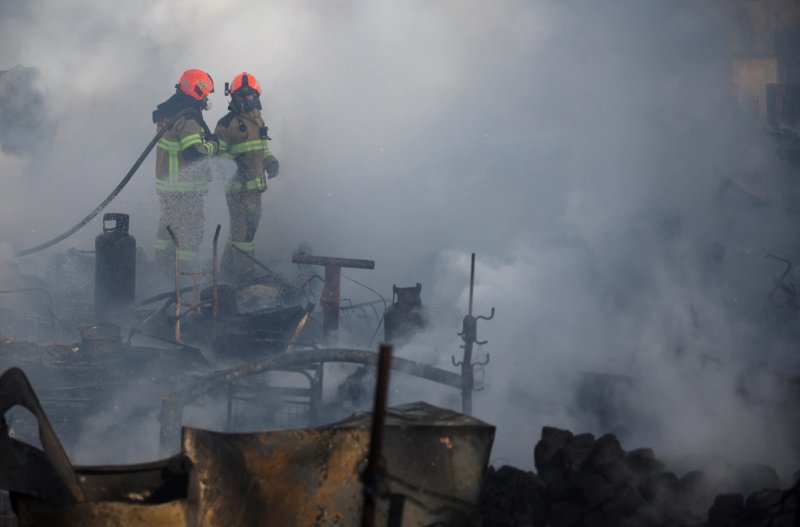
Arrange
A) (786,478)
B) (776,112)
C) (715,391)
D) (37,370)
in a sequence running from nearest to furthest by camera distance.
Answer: (786,478)
(715,391)
(37,370)
(776,112)

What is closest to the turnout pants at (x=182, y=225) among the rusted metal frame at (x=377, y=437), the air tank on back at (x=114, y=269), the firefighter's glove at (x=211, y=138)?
the firefighter's glove at (x=211, y=138)

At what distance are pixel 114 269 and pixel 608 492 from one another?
20.6 ft

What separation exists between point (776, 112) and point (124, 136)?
13180mm

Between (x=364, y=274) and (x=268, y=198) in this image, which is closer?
(x=364, y=274)

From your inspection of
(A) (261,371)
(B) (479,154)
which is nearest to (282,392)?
(A) (261,371)

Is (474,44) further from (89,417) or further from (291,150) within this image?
(89,417)

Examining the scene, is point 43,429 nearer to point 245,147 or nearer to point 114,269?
point 114,269

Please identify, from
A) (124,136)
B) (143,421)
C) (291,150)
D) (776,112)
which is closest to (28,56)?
(124,136)

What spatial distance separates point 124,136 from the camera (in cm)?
1703

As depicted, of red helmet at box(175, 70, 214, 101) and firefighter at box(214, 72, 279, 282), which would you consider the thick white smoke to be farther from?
red helmet at box(175, 70, 214, 101)

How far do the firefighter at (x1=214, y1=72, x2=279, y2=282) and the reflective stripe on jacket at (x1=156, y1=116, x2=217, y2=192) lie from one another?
40 cm

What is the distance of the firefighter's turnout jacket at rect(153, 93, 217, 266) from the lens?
10.2m

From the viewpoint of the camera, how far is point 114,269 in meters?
8.66

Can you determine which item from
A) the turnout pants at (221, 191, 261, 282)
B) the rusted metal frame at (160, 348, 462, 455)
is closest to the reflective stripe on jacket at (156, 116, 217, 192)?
the turnout pants at (221, 191, 261, 282)
